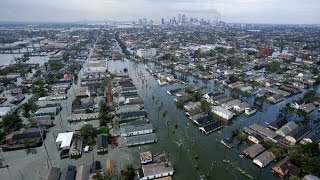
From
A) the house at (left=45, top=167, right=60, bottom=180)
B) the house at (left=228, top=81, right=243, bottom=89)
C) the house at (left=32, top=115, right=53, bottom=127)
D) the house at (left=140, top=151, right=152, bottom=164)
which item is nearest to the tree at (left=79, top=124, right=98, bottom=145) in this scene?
the house at (left=45, top=167, right=60, bottom=180)

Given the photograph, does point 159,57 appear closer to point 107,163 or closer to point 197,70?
point 197,70

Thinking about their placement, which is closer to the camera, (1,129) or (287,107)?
(1,129)

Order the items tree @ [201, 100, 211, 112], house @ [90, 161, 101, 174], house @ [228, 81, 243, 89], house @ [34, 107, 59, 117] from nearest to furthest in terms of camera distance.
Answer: house @ [90, 161, 101, 174] → house @ [34, 107, 59, 117] → tree @ [201, 100, 211, 112] → house @ [228, 81, 243, 89]

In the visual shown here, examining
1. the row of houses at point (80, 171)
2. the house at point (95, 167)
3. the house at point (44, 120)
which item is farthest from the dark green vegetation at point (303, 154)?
the house at point (44, 120)

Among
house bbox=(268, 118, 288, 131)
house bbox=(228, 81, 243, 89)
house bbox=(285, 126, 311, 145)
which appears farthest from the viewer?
house bbox=(228, 81, 243, 89)

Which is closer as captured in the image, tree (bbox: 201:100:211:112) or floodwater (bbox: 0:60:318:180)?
floodwater (bbox: 0:60:318:180)

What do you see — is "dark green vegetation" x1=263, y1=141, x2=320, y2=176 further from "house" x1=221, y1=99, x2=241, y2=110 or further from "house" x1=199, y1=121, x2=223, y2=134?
"house" x1=221, y1=99, x2=241, y2=110

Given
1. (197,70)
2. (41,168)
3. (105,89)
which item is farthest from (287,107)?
(41,168)

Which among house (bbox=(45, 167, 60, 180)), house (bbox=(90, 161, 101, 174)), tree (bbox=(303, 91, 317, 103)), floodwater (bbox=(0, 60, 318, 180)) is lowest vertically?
floodwater (bbox=(0, 60, 318, 180))
